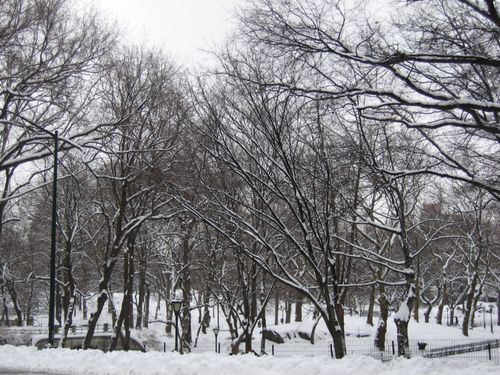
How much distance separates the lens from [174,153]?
2353 cm

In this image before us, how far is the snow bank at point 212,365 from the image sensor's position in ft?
34.4

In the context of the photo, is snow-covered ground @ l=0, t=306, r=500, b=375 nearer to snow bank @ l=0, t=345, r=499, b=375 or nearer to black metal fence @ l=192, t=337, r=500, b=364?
snow bank @ l=0, t=345, r=499, b=375

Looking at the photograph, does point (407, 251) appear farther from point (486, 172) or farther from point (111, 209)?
point (111, 209)

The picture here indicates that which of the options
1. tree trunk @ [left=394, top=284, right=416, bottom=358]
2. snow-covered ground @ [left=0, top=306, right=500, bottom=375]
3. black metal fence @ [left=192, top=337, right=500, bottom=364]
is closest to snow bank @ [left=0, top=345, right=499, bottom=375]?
snow-covered ground @ [left=0, top=306, right=500, bottom=375]

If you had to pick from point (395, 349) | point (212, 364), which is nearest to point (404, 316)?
point (212, 364)

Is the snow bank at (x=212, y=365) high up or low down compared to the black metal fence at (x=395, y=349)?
up

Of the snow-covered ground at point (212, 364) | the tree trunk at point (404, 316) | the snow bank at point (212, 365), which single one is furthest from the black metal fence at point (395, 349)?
the snow bank at point (212, 365)

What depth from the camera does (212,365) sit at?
12.3 meters

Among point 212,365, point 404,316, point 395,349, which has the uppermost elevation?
point 404,316

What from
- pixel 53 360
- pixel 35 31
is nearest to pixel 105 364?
pixel 53 360

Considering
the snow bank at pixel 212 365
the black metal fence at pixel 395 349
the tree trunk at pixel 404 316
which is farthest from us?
the black metal fence at pixel 395 349

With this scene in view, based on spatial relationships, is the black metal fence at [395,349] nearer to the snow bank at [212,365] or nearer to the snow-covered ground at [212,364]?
the snow-covered ground at [212,364]

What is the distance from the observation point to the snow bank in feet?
34.4

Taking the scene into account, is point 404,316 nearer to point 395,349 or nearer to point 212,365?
point 212,365
